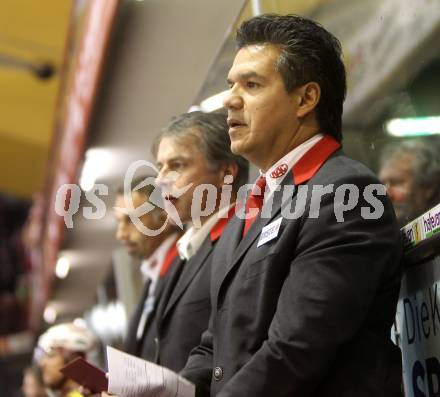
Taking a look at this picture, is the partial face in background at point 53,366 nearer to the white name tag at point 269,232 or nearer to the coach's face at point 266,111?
the coach's face at point 266,111

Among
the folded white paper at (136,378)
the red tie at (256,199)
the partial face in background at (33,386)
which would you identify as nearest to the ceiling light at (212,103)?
the red tie at (256,199)

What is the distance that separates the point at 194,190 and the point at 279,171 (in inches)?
29.3

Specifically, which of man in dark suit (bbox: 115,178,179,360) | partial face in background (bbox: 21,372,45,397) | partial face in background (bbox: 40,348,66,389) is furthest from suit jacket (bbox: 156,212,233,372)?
partial face in background (bbox: 21,372,45,397)

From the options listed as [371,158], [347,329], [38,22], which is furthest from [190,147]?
[38,22]

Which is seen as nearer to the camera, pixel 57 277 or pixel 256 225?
pixel 256 225

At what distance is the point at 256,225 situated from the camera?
1.89 m

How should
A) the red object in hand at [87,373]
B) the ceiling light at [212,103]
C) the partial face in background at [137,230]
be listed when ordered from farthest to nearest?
the partial face in background at [137,230] → the ceiling light at [212,103] → the red object in hand at [87,373]

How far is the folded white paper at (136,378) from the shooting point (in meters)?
1.81

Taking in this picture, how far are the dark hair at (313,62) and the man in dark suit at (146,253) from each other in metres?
1.15

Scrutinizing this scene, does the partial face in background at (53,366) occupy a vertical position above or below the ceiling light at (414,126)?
below

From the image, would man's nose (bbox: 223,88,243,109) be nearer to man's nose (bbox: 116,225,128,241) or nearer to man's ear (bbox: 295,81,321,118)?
man's ear (bbox: 295,81,321,118)

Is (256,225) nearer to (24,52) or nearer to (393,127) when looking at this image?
(393,127)

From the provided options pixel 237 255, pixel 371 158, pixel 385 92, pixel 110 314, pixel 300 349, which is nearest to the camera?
pixel 300 349

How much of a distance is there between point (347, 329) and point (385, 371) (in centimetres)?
12
